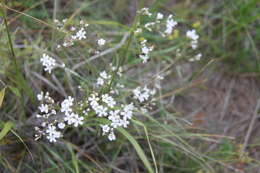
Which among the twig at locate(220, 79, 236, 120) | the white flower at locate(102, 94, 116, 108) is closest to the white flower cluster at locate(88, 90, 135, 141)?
the white flower at locate(102, 94, 116, 108)

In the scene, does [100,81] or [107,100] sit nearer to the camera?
[107,100]

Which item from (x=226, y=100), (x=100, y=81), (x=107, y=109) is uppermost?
(x=100, y=81)

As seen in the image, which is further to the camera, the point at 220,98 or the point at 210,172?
the point at 220,98

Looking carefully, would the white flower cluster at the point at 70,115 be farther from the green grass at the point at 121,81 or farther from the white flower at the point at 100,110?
the green grass at the point at 121,81

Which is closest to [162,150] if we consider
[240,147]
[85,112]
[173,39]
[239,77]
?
[240,147]

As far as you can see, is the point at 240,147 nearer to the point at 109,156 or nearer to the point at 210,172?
the point at 210,172

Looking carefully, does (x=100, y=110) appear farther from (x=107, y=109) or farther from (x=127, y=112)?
(x=127, y=112)

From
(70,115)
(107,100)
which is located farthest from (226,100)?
A: (70,115)

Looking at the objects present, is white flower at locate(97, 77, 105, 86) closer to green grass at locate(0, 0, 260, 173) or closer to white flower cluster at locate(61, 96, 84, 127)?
green grass at locate(0, 0, 260, 173)
